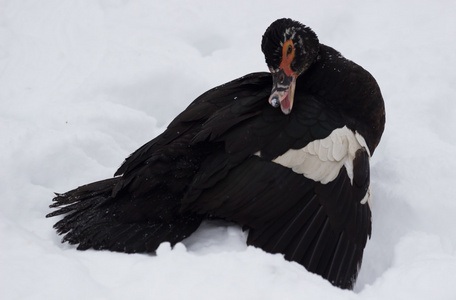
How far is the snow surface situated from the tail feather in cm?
8

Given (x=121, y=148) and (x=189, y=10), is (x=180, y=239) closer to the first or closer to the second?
(x=121, y=148)

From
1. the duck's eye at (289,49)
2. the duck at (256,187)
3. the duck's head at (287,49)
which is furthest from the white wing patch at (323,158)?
the duck's eye at (289,49)

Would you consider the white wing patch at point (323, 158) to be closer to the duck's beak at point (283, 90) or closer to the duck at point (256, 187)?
the duck at point (256, 187)

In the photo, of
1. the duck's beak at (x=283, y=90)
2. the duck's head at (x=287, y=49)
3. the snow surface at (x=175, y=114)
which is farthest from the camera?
A: the duck's head at (x=287, y=49)

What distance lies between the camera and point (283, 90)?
328 cm

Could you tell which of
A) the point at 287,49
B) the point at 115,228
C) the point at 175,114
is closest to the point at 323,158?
the point at 287,49

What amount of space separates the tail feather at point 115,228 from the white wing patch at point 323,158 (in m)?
0.59

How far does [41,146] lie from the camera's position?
3928 millimetres

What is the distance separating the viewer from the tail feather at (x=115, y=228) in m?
3.05

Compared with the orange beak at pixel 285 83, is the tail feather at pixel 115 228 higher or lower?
lower

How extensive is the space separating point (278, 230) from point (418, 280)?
2.61 ft

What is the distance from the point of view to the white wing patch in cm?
313

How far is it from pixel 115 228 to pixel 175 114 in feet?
6.01

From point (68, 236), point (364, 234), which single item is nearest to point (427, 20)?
point (364, 234)
